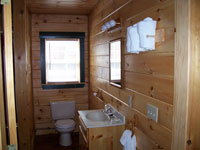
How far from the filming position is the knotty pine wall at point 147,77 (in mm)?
1405

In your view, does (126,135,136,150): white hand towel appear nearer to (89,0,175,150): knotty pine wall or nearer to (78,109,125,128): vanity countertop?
(89,0,175,150): knotty pine wall

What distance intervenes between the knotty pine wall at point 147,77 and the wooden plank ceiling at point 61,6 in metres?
0.66

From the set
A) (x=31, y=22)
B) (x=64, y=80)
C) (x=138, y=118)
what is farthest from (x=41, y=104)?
(x=138, y=118)

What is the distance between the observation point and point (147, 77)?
1.71 metres

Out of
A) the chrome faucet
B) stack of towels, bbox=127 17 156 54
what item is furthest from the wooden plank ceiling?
stack of towels, bbox=127 17 156 54

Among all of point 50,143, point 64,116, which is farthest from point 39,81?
point 50,143

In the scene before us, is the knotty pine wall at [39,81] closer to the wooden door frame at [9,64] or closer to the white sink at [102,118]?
the white sink at [102,118]

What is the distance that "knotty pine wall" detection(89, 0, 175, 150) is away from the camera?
1405mm

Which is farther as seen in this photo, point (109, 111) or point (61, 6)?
point (61, 6)

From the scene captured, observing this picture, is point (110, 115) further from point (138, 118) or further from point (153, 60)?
point (153, 60)

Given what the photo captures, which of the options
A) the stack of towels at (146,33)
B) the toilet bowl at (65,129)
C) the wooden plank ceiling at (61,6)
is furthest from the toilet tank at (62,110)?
the stack of towels at (146,33)

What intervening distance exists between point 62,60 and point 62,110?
3.36 feet

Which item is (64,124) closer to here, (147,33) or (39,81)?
(39,81)

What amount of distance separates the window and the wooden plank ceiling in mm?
448
